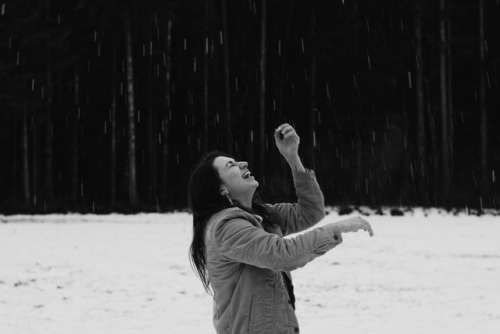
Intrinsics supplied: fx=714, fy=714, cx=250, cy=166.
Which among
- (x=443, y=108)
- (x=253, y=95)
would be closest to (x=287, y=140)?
(x=443, y=108)

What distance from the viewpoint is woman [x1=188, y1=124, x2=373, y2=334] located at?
2.66 metres

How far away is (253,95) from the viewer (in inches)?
1436

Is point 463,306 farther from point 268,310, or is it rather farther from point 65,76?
point 65,76

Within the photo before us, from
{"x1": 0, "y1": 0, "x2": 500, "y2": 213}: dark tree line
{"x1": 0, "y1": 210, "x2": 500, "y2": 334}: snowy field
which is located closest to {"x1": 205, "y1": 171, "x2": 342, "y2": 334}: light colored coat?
{"x1": 0, "y1": 210, "x2": 500, "y2": 334}: snowy field

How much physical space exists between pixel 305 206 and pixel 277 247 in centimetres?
72

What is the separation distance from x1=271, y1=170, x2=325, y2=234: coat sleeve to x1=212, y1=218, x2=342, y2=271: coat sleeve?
63 cm

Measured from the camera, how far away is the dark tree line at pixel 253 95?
29.8 meters

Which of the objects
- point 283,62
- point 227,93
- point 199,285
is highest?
point 283,62

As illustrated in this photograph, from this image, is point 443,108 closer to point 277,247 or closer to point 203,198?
point 203,198

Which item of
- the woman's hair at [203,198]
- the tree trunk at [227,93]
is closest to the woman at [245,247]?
the woman's hair at [203,198]

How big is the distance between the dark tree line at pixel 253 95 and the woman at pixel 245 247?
23292mm

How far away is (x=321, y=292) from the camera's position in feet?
31.1

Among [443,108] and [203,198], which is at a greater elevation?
A: [443,108]

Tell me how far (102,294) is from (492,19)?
109ft
